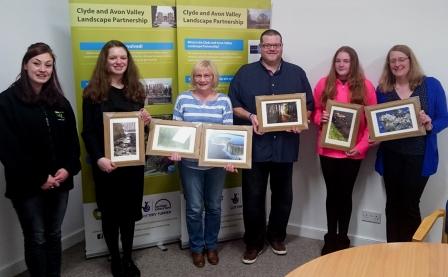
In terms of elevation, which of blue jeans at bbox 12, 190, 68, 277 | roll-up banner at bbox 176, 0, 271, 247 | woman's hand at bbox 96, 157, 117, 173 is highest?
roll-up banner at bbox 176, 0, 271, 247

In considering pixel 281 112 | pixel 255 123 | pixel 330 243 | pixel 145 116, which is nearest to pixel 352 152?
pixel 281 112

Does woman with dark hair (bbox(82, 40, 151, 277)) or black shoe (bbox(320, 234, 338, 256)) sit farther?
black shoe (bbox(320, 234, 338, 256))

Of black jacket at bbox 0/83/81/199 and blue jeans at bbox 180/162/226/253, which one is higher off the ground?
black jacket at bbox 0/83/81/199

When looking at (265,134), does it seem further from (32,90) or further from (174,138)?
(32,90)

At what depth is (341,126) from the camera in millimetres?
2891

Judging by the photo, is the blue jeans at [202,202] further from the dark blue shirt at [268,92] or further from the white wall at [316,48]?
the white wall at [316,48]

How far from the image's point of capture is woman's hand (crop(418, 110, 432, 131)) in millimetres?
2681

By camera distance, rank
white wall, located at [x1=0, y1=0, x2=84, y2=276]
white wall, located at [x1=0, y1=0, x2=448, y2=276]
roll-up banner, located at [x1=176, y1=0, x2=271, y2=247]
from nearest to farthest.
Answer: white wall, located at [x1=0, y1=0, x2=84, y2=276]
white wall, located at [x1=0, y1=0, x2=448, y2=276]
roll-up banner, located at [x1=176, y1=0, x2=271, y2=247]

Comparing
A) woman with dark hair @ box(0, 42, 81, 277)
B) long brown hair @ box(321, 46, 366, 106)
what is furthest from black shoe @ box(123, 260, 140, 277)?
long brown hair @ box(321, 46, 366, 106)

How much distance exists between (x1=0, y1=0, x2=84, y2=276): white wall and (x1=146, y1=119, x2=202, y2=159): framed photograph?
1.17 m

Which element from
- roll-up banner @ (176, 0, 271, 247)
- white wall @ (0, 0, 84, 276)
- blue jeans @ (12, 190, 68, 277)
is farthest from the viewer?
roll-up banner @ (176, 0, 271, 247)

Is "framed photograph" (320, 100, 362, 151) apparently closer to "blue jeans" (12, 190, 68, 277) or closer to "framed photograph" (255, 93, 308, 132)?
"framed photograph" (255, 93, 308, 132)

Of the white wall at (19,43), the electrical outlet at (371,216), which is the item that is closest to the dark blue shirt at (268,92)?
the electrical outlet at (371,216)

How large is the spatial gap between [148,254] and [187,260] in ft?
1.24
